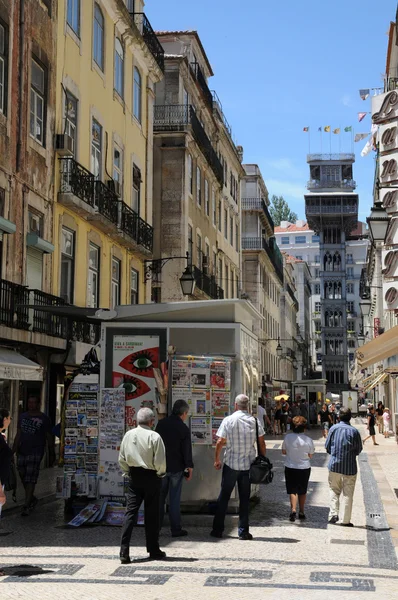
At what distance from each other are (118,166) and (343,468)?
15.8 m

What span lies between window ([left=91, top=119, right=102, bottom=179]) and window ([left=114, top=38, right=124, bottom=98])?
8.55 ft

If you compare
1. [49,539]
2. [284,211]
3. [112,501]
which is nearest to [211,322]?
[112,501]

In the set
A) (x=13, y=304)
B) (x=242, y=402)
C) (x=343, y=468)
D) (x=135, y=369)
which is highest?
(x=13, y=304)

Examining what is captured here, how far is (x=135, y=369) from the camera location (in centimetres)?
1208

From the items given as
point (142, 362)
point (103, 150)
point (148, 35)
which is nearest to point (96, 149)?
point (103, 150)

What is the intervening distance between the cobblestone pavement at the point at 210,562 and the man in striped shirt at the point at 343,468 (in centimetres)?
25

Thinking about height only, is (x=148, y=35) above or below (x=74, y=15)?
above

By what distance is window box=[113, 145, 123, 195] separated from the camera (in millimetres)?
25016

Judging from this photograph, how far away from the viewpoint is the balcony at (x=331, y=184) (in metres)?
121

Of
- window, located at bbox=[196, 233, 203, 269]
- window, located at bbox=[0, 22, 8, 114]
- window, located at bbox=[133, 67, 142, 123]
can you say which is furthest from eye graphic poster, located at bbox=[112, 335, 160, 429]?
window, located at bbox=[196, 233, 203, 269]

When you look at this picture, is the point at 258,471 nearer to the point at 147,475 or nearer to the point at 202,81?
the point at 147,475

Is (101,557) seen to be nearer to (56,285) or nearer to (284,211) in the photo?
(56,285)

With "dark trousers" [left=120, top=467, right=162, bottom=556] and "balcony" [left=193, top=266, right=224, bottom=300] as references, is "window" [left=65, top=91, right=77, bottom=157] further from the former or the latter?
"dark trousers" [left=120, top=467, right=162, bottom=556]

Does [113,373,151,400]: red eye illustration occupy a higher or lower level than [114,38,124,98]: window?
lower
